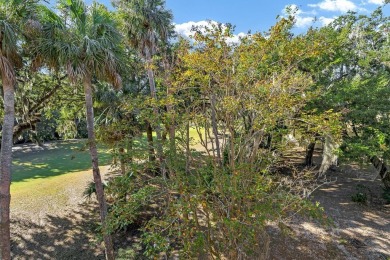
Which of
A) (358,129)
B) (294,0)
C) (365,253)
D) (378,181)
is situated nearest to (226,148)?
(294,0)

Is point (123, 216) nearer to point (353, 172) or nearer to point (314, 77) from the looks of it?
point (314, 77)

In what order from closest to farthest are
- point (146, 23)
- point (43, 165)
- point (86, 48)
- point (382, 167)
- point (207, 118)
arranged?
point (207, 118), point (86, 48), point (146, 23), point (382, 167), point (43, 165)

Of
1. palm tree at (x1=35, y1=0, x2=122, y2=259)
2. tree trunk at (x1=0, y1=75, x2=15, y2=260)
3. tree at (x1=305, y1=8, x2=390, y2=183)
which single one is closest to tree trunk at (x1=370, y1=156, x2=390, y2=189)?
tree at (x1=305, y1=8, x2=390, y2=183)

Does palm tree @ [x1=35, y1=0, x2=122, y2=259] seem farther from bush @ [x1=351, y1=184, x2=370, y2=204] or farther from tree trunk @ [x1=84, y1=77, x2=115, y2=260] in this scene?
bush @ [x1=351, y1=184, x2=370, y2=204]

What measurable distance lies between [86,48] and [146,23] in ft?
13.3

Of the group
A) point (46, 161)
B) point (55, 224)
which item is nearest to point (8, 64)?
point (55, 224)

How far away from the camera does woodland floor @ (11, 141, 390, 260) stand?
359 inches

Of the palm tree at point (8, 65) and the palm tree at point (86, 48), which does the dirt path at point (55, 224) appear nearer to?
the palm tree at point (8, 65)

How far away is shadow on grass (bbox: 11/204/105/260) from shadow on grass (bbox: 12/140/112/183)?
170 inches

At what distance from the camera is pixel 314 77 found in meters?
12.7

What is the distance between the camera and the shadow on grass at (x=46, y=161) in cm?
1842

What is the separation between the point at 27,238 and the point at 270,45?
12.6 metres

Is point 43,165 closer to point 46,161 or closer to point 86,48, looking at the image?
point 46,161

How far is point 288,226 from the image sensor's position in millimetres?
9227
